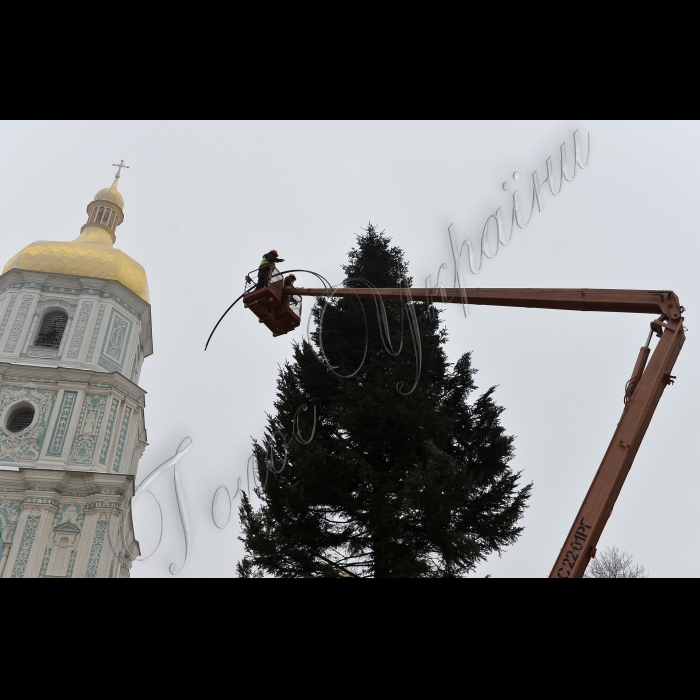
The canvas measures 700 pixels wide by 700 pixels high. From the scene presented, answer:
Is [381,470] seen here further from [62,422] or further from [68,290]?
[68,290]

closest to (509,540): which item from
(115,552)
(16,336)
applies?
(115,552)

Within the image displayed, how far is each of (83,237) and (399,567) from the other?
33374 mm

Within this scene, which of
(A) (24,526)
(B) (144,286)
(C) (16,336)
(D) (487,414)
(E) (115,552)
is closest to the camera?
(D) (487,414)

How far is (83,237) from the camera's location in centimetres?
3919

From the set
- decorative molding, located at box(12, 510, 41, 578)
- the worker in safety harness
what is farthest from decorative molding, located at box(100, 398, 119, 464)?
the worker in safety harness

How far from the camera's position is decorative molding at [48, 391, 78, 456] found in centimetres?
2914

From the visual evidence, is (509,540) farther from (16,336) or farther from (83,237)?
(83,237)

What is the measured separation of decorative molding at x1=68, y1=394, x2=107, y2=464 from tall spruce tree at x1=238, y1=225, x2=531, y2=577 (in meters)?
17.0

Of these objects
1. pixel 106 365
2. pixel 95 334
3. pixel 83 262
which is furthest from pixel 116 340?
pixel 83 262

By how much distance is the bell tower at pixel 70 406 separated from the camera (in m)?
27.1

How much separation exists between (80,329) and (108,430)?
18.6 ft

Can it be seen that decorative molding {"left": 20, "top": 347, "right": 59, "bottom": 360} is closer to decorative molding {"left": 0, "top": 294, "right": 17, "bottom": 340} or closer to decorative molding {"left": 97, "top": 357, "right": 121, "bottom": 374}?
decorative molding {"left": 0, "top": 294, "right": 17, "bottom": 340}

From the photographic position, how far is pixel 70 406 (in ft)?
99.5

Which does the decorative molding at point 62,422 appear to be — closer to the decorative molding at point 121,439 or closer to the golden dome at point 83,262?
the decorative molding at point 121,439
